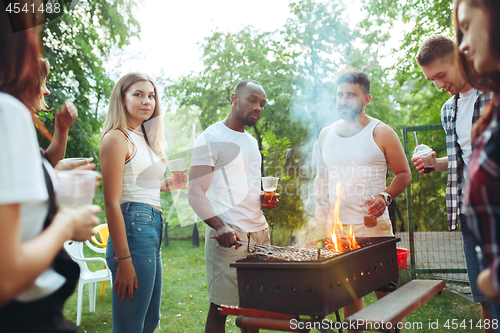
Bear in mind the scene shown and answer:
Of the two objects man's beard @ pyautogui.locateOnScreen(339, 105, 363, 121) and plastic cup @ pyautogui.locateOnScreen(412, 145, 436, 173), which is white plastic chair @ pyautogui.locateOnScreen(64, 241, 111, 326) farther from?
plastic cup @ pyautogui.locateOnScreen(412, 145, 436, 173)

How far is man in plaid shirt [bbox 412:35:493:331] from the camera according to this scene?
263 cm

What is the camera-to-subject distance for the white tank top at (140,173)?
7.23ft

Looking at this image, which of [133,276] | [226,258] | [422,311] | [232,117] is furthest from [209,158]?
[422,311]

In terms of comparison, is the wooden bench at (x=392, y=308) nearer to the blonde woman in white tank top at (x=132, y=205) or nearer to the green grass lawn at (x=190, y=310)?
the blonde woman in white tank top at (x=132, y=205)

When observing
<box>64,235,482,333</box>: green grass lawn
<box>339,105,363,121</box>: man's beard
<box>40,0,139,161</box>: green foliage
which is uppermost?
<box>40,0,139,161</box>: green foliage

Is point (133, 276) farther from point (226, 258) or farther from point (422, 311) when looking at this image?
point (422, 311)

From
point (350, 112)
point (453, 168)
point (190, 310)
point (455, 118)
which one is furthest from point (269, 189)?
point (190, 310)

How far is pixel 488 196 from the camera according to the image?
941 mm

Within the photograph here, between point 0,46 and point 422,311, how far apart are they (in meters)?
5.34

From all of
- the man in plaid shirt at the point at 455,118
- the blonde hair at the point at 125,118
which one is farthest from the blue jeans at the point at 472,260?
the blonde hair at the point at 125,118

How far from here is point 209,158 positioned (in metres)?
2.95

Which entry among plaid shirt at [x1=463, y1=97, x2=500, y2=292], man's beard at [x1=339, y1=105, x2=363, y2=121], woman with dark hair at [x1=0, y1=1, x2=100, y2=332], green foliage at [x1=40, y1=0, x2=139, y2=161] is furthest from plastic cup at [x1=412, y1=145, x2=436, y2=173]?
green foliage at [x1=40, y1=0, x2=139, y2=161]

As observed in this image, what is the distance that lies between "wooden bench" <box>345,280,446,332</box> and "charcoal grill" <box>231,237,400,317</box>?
136 millimetres

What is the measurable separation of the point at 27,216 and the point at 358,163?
2636 mm
